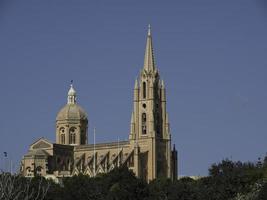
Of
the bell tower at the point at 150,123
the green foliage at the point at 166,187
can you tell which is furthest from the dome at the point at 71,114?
the green foliage at the point at 166,187

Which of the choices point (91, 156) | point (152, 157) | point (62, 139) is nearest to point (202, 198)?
point (152, 157)

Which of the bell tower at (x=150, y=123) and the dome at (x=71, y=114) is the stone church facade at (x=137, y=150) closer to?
the bell tower at (x=150, y=123)

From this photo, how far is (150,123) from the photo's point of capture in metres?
179

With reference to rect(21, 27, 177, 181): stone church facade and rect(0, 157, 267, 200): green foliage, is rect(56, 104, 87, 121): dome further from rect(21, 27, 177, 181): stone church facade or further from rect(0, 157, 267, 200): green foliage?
rect(0, 157, 267, 200): green foliage

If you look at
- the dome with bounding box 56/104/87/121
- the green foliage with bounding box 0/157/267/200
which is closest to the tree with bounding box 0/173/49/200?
the green foliage with bounding box 0/157/267/200

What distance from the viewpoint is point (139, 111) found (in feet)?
598

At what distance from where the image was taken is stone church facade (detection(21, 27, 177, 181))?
6988 inches

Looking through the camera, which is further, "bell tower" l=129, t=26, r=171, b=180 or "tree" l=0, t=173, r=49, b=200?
"bell tower" l=129, t=26, r=171, b=180

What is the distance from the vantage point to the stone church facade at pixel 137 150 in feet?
582

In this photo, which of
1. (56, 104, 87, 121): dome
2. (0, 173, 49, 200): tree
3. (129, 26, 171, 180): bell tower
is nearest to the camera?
(0, 173, 49, 200): tree

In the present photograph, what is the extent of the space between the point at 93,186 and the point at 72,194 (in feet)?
14.7

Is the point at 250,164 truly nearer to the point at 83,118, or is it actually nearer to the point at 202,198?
the point at 202,198

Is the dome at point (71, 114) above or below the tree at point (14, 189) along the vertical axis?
above

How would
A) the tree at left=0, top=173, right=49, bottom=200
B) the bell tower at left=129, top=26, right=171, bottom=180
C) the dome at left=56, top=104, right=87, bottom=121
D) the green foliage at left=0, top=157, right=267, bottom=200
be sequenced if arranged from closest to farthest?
1. the tree at left=0, top=173, right=49, bottom=200
2. the green foliage at left=0, top=157, right=267, bottom=200
3. the bell tower at left=129, top=26, right=171, bottom=180
4. the dome at left=56, top=104, right=87, bottom=121
